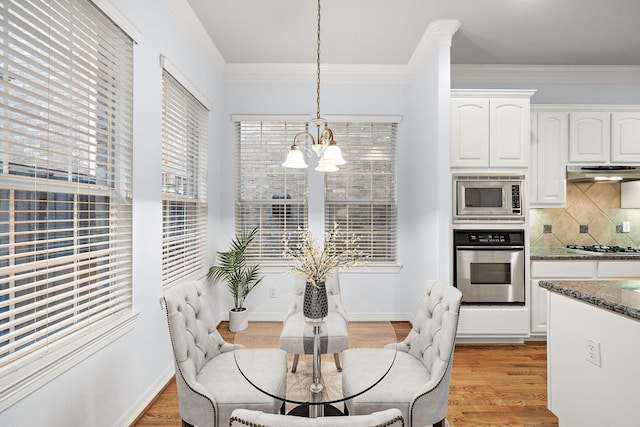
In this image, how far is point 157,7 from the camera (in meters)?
2.40

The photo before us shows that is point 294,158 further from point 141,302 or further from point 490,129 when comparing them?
point 490,129

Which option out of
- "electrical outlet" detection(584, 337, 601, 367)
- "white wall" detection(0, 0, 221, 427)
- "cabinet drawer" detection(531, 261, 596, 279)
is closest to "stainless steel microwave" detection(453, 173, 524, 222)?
"cabinet drawer" detection(531, 261, 596, 279)

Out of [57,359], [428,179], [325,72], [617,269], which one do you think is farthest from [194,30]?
[617,269]

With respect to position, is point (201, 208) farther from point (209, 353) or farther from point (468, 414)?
point (468, 414)

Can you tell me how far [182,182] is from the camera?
2.97 m

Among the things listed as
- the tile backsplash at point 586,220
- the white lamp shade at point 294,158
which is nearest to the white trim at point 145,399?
the white lamp shade at point 294,158

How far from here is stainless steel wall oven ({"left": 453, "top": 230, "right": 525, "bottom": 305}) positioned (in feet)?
10.6

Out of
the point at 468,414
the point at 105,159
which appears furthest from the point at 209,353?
the point at 468,414

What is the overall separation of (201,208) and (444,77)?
261cm

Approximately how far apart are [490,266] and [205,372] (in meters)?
2.68

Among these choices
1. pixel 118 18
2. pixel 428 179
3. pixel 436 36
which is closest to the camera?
pixel 118 18

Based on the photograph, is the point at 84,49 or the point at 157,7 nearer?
the point at 84,49

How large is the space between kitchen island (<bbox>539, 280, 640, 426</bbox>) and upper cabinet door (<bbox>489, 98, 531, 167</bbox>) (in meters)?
1.67

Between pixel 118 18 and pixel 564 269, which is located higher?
pixel 118 18
